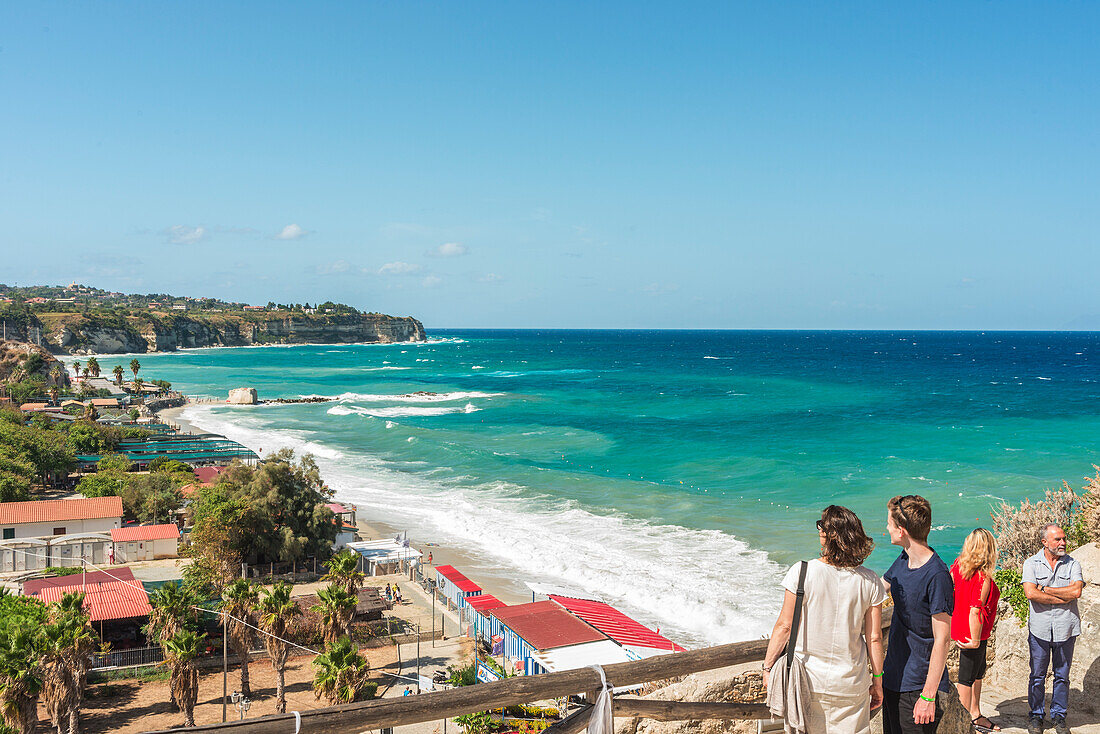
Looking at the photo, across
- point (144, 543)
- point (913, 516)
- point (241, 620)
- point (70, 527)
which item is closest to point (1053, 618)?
point (913, 516)

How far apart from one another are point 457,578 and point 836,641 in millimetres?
21984

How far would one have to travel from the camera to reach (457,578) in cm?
2430

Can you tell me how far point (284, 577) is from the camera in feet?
89.0

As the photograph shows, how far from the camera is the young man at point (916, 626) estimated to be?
3.89m

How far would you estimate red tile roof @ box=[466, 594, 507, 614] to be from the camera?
20869mm

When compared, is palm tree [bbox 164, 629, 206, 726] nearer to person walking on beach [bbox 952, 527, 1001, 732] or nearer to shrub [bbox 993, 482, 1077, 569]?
person walking on beach [bbox 952, 527, 1001, 732]

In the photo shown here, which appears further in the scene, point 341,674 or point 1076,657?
point 341,674

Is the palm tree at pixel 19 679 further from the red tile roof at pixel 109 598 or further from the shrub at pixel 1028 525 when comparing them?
the shrub at pixel 1028 525

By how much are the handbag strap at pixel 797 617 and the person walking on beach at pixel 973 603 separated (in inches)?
73.4

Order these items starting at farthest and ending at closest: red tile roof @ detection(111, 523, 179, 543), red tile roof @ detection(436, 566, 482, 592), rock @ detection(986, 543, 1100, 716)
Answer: red tile roof @ detection(111, 523, 179, 543), red tile roof @ detection(436, 566, 482, 592), rock @ detection(986, 543, 1100, 716)

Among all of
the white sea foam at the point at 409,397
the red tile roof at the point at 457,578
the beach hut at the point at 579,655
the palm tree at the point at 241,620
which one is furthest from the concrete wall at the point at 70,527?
the white sea foam at the point at 409,397

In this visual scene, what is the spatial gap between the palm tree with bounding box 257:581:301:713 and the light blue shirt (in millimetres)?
16325

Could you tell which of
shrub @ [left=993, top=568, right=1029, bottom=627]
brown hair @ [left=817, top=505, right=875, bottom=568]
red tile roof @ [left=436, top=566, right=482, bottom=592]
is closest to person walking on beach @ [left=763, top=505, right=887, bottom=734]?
brown hair @ [left=817, top=505, right=875, bottom=568]

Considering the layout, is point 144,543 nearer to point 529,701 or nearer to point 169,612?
point 169,612
